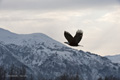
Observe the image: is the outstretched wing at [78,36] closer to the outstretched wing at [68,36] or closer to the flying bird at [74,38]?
the flying bird at [74,38]

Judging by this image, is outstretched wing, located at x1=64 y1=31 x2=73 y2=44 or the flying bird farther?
outstretched wing, located at x1=64 y1=31 x2=73 y2=44

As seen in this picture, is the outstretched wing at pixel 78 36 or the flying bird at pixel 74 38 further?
the flying bird at pixel 74 38

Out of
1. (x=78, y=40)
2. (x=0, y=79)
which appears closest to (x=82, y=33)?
(x=78, y=40)

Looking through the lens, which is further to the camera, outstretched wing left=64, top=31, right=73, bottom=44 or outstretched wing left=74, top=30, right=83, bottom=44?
outstretched wing left=64, top=31, right=73, bottom=44

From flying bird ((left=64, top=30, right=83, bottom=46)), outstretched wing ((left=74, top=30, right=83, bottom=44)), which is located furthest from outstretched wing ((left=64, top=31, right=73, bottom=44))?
outstretched wing ((left=74, top=30, right=83, bottom=44))

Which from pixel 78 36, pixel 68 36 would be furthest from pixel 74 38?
pixel 78 36

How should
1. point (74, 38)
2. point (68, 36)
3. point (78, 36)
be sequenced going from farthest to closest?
point (74, 38), point (68, 36), point (78, 36)

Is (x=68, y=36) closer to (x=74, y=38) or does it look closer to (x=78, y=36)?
(x=74, y=38)

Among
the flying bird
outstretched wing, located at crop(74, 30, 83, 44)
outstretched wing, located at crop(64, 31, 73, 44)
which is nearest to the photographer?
outstretched wing, located at crop(74, 30, 83, 44)

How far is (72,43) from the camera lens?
26797 mm

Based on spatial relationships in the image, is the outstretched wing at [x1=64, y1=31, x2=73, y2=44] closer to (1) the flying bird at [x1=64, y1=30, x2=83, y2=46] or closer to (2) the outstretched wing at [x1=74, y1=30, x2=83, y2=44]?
(1) the flying bird at [x1=64, y1=30, x2=83, y2=46]

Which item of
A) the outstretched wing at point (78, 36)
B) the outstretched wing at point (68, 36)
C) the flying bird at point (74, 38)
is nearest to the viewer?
the outstretched wing at point (78, 36)

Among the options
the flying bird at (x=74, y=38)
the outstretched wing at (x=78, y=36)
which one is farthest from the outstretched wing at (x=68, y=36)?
the outstretched wing at (x=78, y=36)

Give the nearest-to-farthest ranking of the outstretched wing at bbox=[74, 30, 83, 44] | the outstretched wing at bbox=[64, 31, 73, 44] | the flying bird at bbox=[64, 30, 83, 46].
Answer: the outstretched wing at bbox=[74, 30, 83, 44] → the flying bird at bbox=[64, 30, 83, 46] → the outstretched wing at bbox=[64, 31, 73, 44]
